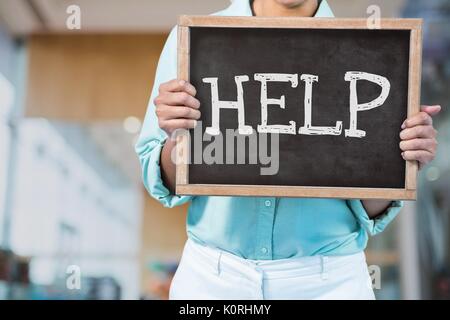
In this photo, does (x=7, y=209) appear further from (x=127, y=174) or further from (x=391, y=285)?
(x=127, y=174)

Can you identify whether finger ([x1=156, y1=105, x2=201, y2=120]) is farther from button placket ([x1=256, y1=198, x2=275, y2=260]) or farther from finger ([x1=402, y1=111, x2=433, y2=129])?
finger ([x1=402, y1=111, x2=433, y2=129])

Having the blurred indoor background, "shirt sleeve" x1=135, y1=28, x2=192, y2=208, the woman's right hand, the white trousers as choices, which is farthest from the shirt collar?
the blurred indoor background

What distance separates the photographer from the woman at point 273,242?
0.93 metres

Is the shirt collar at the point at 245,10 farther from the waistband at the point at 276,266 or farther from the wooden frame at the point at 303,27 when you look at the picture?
the waistband at the point at 276,266

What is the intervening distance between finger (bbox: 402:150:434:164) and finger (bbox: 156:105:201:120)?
30 centimetres

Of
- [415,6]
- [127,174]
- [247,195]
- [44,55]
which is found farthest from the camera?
[127,174]

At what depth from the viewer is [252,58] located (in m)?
0.94

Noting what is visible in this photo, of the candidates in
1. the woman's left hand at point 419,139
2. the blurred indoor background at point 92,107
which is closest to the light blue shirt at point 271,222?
the woman's left hand at point 419,139

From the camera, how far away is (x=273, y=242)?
3.05 feet

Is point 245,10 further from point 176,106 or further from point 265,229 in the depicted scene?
point 265,229

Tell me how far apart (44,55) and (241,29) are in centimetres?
271

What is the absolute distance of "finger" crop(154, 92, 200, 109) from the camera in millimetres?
880
